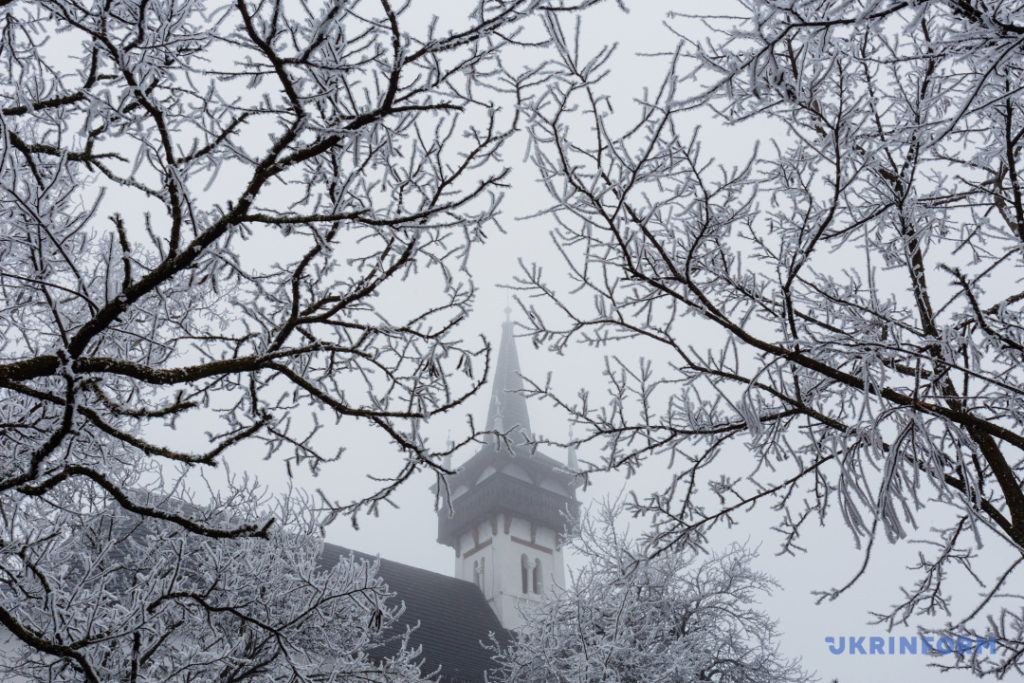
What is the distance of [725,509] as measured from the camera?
4.53 meters

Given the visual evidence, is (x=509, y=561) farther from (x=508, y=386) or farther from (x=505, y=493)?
(x=508, y=386)

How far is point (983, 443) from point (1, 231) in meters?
6.14

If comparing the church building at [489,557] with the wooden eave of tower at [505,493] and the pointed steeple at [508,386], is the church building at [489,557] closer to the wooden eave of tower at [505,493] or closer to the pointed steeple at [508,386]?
the wooden eave of tower at [505,493]

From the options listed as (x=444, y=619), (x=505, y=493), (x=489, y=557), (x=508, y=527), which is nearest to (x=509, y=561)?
(x=489, y=557)

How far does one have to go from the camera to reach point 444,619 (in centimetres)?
2323

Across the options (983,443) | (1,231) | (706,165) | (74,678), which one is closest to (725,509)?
(983,443)

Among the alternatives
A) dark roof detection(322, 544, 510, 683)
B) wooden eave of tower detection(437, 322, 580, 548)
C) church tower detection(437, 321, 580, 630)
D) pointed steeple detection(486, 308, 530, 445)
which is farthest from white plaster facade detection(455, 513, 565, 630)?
pointed steeple detection(486, 308, 530, 445)

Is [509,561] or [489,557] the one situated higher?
[489,557]

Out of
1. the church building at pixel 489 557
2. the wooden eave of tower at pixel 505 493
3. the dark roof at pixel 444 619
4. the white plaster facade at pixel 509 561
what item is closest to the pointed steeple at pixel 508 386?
the church building at pixel 489 557

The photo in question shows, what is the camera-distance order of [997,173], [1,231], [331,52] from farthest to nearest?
[1,231] → [997,173] → [331,52]

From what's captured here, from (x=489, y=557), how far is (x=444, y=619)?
18.0 feet

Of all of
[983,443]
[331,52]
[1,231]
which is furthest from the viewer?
[1,231]

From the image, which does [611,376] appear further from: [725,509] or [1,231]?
[1,231]

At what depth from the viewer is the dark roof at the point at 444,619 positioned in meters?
20.7
